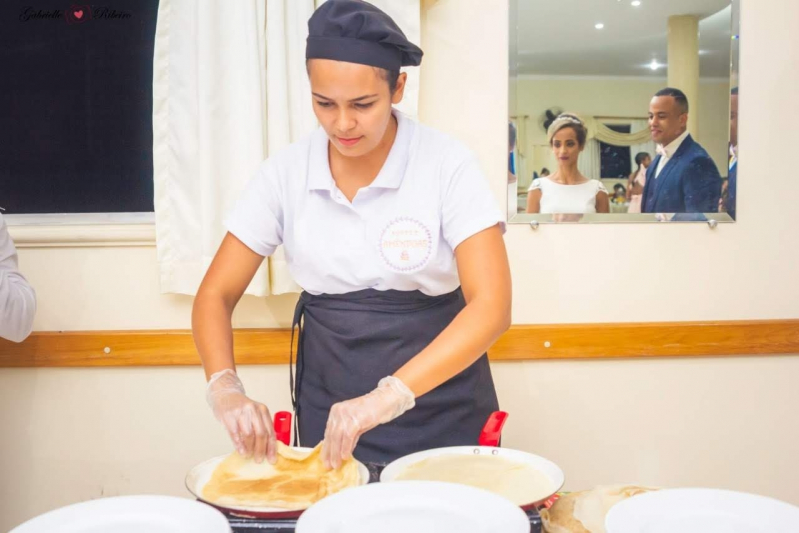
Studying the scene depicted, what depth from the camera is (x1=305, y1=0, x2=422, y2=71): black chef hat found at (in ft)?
4.56

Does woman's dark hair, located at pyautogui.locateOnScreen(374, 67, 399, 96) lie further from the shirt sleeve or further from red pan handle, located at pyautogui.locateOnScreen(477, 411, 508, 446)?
red pan handle, located at pyautogui.locateOnScreen(477, 411, 508, 446)

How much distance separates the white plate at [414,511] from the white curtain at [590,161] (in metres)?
1.60

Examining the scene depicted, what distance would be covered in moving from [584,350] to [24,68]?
210 centimetres

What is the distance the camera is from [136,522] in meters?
0.95

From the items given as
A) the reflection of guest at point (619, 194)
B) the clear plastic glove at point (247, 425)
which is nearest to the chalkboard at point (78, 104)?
the clear plastic glove at point (247, 425)

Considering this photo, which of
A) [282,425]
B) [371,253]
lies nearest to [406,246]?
[371,253]

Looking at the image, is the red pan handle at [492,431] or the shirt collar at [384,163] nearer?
the red pan handle at [492,431]

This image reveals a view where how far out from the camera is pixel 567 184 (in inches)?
94.1

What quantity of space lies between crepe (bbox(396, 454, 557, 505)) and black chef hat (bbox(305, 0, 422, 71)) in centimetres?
76

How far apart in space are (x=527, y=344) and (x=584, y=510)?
1.33 meters

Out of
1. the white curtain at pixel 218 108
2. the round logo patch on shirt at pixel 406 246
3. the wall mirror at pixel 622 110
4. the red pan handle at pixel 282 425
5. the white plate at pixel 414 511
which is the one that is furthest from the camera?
the wall mirror at pixel 622 110

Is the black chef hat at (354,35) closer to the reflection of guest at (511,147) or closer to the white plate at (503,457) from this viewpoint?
the white plate at (503,457)

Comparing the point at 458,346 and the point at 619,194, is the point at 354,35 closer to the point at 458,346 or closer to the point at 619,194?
the point at 458,346

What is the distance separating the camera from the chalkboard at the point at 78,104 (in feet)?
7.93
